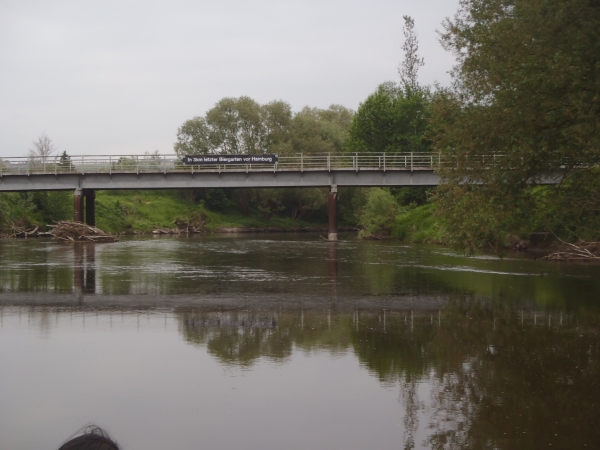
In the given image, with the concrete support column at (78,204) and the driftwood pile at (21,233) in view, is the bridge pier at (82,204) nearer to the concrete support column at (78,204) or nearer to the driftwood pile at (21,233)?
the concrete support column at (78,204)

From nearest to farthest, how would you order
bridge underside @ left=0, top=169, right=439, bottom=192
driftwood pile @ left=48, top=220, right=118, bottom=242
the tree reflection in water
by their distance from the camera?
1. the tree reflection in water
2. driftwood pile @ left=48, top=220, right=118, bottom=242
3. bridge underside @ left=0, top=169, right=439, bottom=192

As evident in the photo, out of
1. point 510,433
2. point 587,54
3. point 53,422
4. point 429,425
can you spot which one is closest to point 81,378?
point 53,422

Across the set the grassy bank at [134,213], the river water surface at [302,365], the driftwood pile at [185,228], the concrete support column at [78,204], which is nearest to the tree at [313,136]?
the grassy bank at [134,213]

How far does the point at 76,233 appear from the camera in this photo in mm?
60188

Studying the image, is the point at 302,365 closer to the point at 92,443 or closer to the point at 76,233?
the point at 92,443

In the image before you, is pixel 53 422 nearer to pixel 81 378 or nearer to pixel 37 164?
pixel 81 378

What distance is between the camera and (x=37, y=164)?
209 ft

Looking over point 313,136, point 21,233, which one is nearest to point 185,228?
point 313,136

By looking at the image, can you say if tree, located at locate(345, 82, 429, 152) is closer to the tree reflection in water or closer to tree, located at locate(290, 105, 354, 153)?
tree, located at locate(290, 105, 354, 153)

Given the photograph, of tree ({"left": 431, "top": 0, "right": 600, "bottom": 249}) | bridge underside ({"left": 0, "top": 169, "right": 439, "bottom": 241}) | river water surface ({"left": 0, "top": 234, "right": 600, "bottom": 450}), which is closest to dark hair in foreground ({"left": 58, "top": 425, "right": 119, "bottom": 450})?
river water surface ({"left": 0, "top": 234, "right": 600, "bottom": 450})

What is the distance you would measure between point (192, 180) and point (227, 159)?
3.59 m

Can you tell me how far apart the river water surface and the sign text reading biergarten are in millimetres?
37917

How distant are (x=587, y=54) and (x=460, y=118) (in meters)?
5.40

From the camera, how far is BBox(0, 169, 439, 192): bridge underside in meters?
61.1
